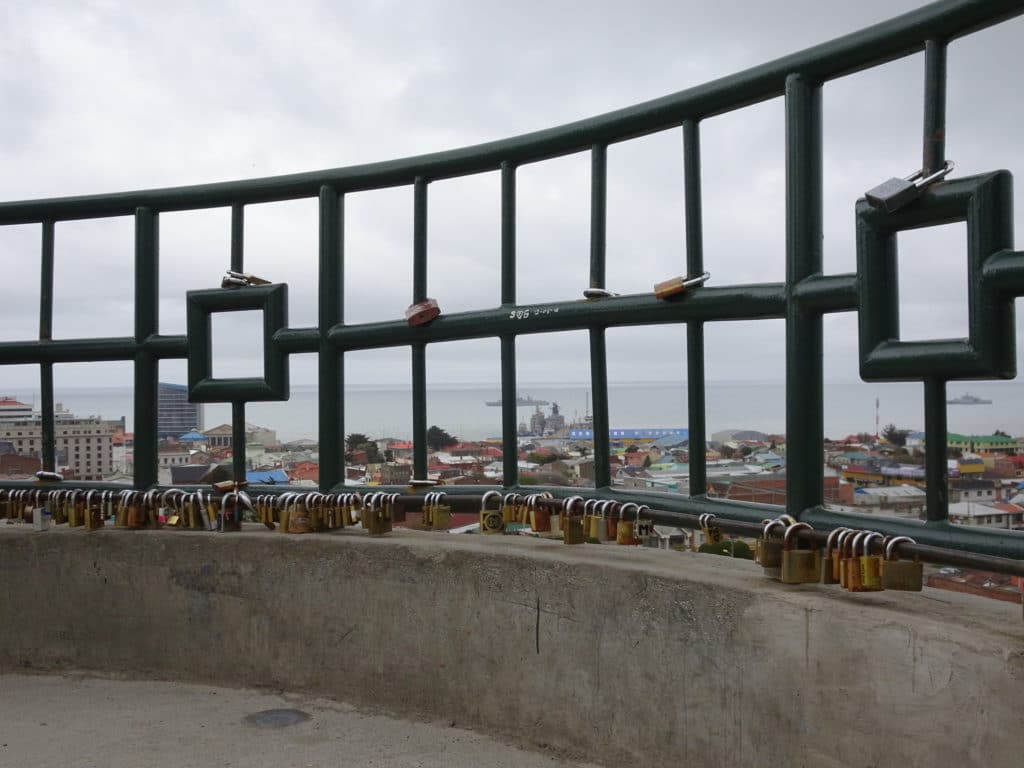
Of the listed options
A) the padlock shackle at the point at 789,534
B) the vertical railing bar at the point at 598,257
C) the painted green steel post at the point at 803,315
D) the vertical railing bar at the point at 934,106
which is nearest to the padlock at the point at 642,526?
the vertical railing bar at the point at 598,257

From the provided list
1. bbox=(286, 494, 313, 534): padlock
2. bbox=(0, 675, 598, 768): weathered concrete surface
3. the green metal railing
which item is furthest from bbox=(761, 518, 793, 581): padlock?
bbox=(286, 494, 313, 534): padlock

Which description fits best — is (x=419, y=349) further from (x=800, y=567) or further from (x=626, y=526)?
(x=800, y=567)

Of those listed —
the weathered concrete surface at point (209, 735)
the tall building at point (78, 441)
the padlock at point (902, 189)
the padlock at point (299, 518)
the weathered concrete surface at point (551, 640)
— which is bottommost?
the weathered concrete surface at point (209, 735)

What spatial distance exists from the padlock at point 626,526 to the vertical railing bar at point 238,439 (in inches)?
80.7

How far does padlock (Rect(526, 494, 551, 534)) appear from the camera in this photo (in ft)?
11.3

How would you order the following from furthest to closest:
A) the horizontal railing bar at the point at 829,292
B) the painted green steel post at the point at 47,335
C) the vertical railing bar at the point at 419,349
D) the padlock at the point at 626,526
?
the painted green steel post at the point at 47,335, the vertical railing bar at the point at 419,349, the padlock at the point at 626,526, the horizontal railing bar at the point at 829,292

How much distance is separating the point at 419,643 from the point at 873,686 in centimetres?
171

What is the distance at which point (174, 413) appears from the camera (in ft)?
15.0

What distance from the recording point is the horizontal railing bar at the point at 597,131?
2.43 m

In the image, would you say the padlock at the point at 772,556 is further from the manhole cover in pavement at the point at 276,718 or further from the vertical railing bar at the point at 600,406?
the manhole cover in pavement at the point at 276,718

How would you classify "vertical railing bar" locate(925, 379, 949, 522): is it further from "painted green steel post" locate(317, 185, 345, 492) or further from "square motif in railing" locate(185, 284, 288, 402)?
"square motif in railing" locate(185, 284, 288, 402)

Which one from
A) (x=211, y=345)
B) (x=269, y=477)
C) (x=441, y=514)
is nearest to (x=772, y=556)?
(x=441, y=514)

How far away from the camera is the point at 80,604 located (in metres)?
4.00

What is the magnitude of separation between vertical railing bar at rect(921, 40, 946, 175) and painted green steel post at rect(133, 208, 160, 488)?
372 centimetres
